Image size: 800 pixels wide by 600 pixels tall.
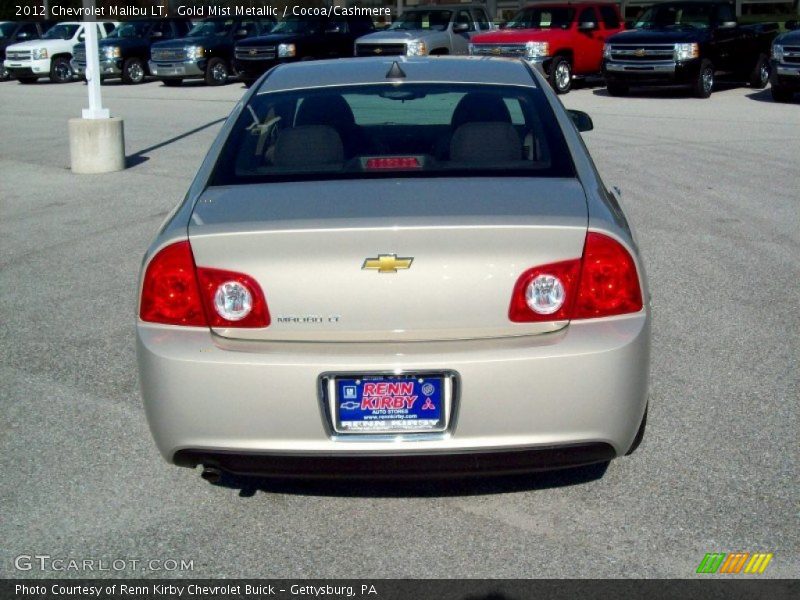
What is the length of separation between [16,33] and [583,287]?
34.9 meters

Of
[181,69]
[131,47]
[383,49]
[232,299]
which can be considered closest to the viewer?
[232,299]

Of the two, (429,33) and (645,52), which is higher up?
(429,33)

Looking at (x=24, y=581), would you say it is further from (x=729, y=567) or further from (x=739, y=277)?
(x=739, y=277)

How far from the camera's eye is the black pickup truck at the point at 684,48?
21.0 metres

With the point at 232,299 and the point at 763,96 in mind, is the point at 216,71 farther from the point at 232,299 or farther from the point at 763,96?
the point at 232,299

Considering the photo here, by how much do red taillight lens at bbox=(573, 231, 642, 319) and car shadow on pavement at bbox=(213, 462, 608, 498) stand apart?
842 millimetres

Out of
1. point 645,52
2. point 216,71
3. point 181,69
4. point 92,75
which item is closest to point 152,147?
point 92,75

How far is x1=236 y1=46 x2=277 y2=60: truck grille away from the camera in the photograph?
26.0 m

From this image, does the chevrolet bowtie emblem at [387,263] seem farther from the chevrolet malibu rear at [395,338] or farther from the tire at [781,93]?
the tire at [781,93]

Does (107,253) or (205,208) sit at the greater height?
(205,208)

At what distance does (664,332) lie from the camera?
6.16 m

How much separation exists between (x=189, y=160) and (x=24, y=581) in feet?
35.2

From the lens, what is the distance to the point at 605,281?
355 centimetres

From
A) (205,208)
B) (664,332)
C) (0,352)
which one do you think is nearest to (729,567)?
(205,208)
